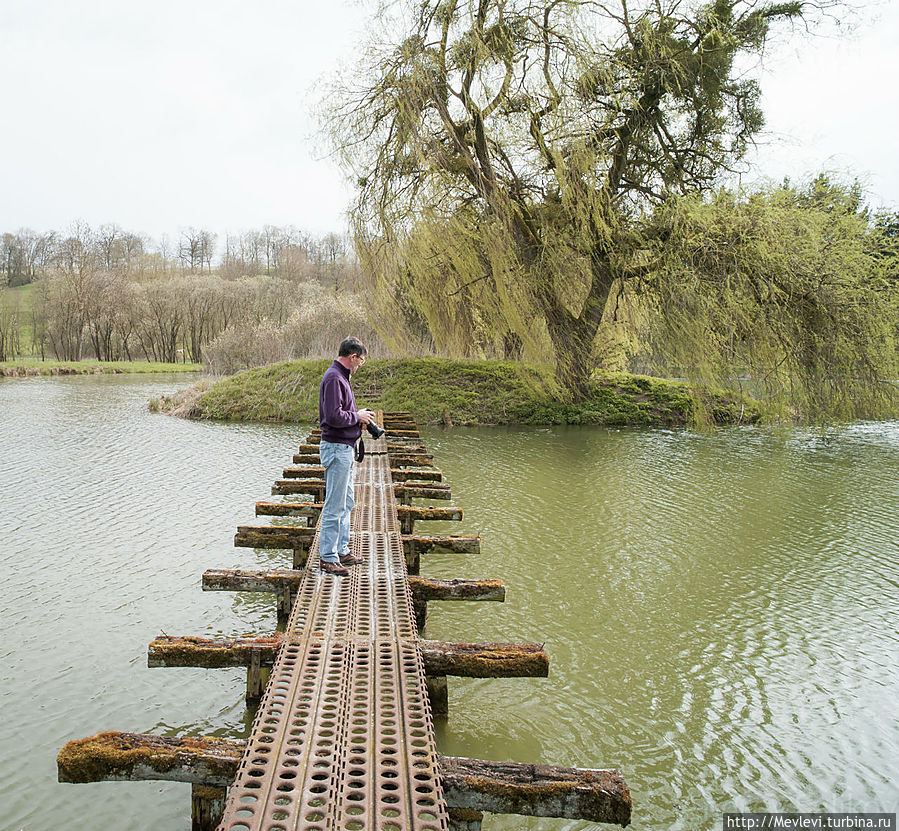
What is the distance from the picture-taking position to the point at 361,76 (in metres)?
16.2

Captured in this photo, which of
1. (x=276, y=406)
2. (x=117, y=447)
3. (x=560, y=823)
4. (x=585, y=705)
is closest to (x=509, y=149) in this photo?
(x=276, y=406)

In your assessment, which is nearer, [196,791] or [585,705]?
[196,791]

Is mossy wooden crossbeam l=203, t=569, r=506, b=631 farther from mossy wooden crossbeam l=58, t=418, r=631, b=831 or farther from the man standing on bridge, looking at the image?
the man standing on bridge

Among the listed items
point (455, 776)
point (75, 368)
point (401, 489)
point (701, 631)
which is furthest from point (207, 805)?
point (75, 368)

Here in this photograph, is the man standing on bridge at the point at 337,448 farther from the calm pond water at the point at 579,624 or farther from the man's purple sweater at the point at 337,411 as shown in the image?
the calm pond water at the point at 579,624

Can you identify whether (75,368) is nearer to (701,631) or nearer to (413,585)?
(413,585)

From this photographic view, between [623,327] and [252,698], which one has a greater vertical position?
[623,327]

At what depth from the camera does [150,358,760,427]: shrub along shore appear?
19250mm

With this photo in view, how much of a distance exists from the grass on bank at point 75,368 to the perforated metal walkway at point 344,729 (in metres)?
36.0

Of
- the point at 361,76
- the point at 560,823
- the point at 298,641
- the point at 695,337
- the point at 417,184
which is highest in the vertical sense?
the point at 361,76

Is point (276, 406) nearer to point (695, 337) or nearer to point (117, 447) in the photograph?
point (117, 447)

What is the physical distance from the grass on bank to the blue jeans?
35.0m

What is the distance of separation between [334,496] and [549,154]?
1206 cm

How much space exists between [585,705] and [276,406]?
1632cm
